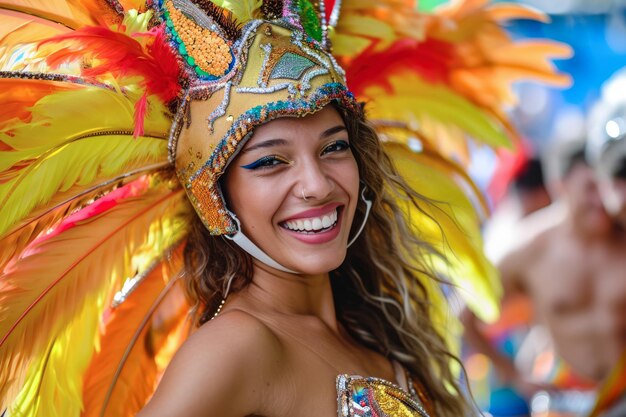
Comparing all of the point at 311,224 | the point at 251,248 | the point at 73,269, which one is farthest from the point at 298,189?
the point at 73,269

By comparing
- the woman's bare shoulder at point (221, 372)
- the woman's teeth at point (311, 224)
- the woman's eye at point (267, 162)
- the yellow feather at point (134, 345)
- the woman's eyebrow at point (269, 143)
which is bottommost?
the yellow feather at point (134, 345)

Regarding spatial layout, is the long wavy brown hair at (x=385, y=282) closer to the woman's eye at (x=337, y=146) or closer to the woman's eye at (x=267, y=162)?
the woman's eye at (x=337, y=146)

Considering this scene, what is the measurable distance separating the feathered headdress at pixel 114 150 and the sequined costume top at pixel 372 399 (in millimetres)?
521

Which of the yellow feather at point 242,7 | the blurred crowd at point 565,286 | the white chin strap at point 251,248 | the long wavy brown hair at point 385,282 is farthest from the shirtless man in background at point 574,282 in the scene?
the yellow feather at point 242,7

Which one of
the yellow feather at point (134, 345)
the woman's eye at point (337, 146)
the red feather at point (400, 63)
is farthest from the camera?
the red feather at point (400, 63)

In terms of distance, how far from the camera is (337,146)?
7.50ft

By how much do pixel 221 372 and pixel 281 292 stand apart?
0.49 m

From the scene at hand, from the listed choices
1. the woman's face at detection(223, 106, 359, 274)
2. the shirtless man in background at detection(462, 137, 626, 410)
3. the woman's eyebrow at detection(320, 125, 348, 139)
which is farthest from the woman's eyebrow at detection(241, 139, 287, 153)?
the shirtless man in background at detection(462, 137, 626, 410)

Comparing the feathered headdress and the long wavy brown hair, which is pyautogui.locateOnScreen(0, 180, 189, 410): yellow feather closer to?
the feathered headdress

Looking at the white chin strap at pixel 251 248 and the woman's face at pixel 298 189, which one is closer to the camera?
the woman's face at pixel 298 189

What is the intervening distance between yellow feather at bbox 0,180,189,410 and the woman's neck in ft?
1.06

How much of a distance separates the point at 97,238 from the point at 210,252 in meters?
0.29

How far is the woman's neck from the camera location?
2.34 meters

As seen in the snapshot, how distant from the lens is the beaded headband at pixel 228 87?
85.7 inches
